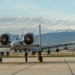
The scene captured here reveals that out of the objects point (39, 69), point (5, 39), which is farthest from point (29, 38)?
point (39, 69)

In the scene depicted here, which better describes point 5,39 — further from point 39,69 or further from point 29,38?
point 39,69

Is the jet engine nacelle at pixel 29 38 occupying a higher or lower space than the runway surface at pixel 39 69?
higher

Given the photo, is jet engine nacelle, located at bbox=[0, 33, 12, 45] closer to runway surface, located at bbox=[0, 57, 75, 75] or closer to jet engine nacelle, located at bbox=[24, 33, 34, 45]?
jet engine nacelle, located at bbox=[24, 33, 34, 45]

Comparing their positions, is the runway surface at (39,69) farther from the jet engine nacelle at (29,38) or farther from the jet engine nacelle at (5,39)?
the jet engine nacelle at (5,39)

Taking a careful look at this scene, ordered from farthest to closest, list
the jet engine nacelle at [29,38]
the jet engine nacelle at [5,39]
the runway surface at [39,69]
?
the jet engine nacelle at [5,39] < the jet engine nacelle at [29,38] < the runway surface at [39,69]

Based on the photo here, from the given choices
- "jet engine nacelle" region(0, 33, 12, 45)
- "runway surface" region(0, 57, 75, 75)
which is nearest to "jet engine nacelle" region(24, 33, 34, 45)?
"jet engine nacelle" region(0, 33, 12, 45)

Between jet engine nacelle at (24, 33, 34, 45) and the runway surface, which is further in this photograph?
jet engine nacelle at (24, 33, 34, 45)

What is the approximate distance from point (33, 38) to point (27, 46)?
2807 mm

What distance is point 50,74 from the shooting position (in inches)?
968

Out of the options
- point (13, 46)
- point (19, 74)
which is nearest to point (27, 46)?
point (13, 46)

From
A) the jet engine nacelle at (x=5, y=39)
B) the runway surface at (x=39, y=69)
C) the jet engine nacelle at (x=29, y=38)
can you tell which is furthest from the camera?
the jet engine nacelle at (x=5, y=39)

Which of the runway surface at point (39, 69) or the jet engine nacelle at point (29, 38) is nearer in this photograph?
the runway surface at point (39, 69)

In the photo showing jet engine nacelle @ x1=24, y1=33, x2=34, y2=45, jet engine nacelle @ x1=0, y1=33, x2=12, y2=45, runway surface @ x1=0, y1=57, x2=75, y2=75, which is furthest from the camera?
jet engine nacelle @ x1=0, y1=33, x2=12, y2=45

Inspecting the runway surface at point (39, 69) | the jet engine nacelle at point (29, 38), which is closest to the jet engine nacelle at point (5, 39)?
the jet engine nacelle at point (29, 38)
